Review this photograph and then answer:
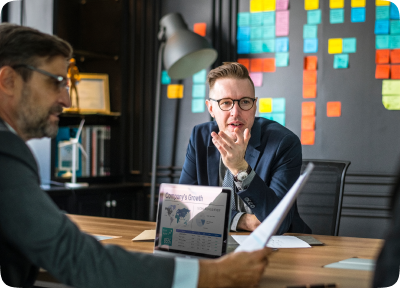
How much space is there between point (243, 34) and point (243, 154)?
2.13 m

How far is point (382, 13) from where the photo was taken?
3.20m

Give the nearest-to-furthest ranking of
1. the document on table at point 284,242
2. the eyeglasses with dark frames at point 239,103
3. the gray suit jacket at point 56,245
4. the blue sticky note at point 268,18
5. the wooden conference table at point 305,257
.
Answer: the gray suit jacket at point 56,245 → the wooden conference table at point 305,257 → the document on table at point 284,242 → the eyeglasses with dark frames at point 239,103 → the blue sticky note at point 268,18

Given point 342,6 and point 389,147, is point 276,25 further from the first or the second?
point 389,147

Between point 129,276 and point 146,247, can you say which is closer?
point 129,276

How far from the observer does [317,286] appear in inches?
37.0

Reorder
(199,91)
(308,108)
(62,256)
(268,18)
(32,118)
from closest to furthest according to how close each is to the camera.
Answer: (62,256)
(32,118)
(308,108)
(268,18)
(199,91)

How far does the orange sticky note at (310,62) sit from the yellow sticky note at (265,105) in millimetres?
396

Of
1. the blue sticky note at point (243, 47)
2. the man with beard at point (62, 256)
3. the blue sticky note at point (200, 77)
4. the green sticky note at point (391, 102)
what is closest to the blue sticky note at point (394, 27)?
the green sticky note at point (391, 102)

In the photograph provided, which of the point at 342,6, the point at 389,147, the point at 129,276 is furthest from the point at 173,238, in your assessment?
the point at 342,6

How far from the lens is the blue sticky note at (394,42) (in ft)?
10.4

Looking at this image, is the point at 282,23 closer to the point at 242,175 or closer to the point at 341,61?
the point at 341,61

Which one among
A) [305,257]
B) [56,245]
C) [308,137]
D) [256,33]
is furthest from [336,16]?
[56,245]

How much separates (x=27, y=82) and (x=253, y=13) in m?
2.80

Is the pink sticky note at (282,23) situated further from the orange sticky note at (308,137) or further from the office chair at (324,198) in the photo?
the office chair at (324,198)
